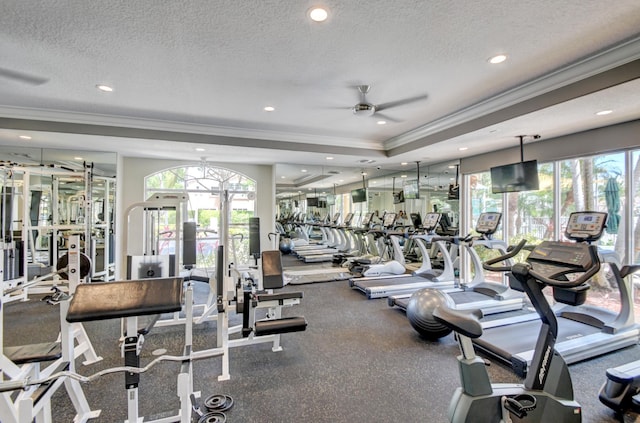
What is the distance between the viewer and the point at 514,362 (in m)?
2.74

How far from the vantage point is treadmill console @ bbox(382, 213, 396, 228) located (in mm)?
7141

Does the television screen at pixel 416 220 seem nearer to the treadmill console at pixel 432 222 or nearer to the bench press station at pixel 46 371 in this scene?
the treadmill console at pixel 432 222

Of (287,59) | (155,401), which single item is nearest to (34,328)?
(155,401)

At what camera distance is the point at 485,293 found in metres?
4.72

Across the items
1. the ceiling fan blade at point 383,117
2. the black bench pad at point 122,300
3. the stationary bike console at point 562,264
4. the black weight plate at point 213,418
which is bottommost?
the black weight plate at point 213,418

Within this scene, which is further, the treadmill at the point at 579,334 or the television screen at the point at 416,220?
the television screen at the point at 416,220

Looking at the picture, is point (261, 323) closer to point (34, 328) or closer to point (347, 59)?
point (347, 59)

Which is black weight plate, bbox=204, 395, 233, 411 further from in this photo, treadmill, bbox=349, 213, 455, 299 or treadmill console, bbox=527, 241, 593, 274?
treadmill, bbox=349, 213, 455, 299

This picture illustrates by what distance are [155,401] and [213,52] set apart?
301cm

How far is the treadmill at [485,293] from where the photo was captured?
429 centimetres

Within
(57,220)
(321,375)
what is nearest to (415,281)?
(321,375)

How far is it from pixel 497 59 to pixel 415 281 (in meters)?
3.97

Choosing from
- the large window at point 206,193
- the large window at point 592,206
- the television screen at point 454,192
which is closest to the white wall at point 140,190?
the large window at point 206,193

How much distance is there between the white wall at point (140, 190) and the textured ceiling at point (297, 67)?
135 centimetres
